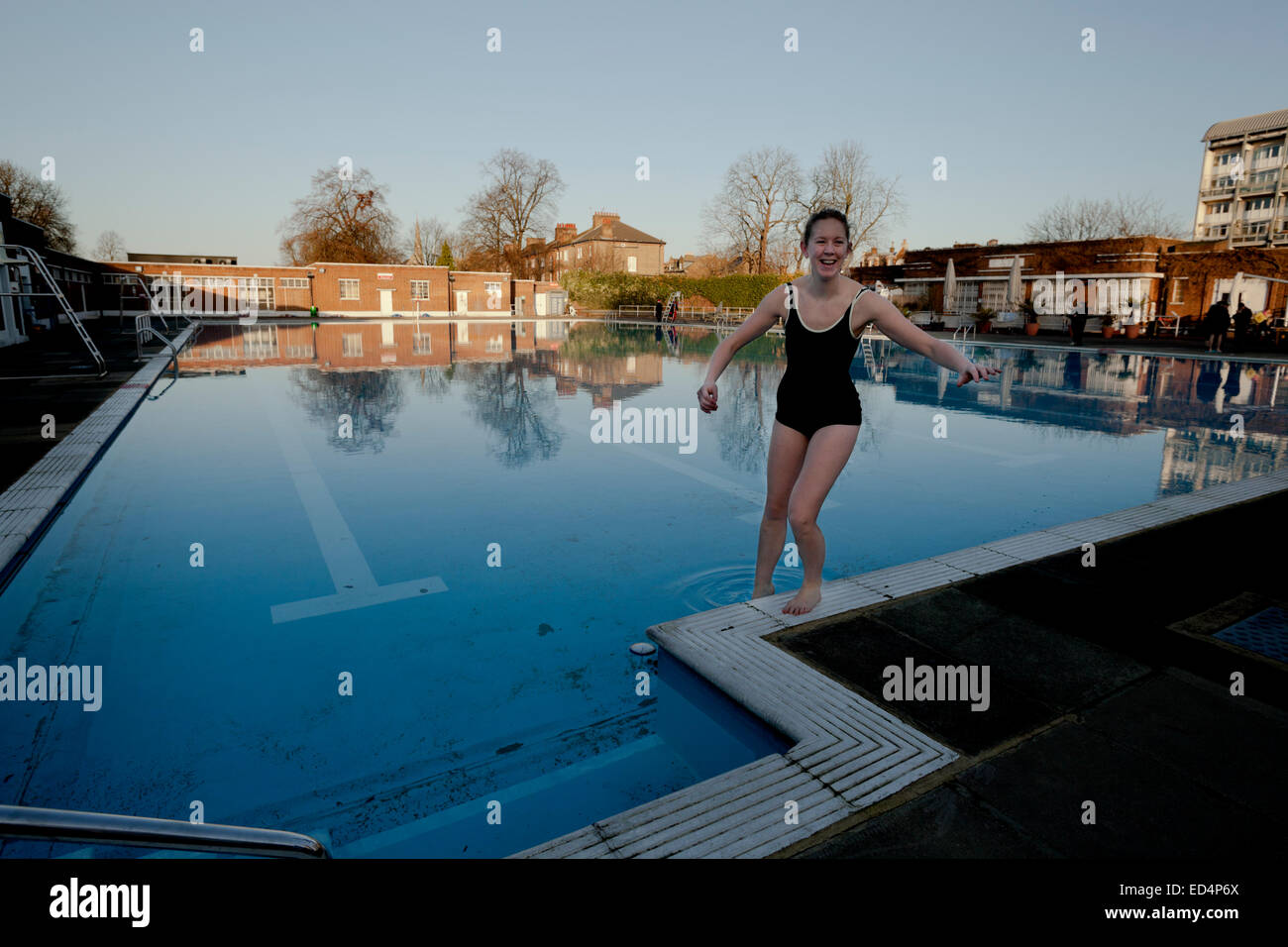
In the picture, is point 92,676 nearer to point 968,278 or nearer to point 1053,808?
point 1053,808

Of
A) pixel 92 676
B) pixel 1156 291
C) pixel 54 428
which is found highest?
pixel 1156 291

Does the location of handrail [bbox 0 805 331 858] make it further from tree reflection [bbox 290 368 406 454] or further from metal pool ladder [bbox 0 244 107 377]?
metal pool ladder [bbox 0 244 107 377]

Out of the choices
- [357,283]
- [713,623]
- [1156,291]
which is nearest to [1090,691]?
[713,623]

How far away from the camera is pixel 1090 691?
9.25 ft

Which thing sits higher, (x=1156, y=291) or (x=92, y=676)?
(x=1156, y=291)

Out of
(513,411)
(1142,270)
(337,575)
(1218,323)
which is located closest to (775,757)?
(337,575)

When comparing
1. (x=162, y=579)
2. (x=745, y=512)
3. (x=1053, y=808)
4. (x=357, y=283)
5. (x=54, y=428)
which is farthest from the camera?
(x=357, y=283)

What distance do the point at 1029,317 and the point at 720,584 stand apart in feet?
99.4

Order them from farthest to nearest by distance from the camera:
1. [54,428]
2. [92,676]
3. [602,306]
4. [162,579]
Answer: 1. [602,306]
2. [54,428]
3. [162,579]
4. [92,676]

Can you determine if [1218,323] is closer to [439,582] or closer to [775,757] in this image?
[439,582]

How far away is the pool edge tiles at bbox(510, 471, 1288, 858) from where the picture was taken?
2.03 meters

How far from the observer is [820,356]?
3.21 m

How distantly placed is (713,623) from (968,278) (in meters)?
36.9

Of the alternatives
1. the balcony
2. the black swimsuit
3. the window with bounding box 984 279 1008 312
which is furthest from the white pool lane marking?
the balcony
